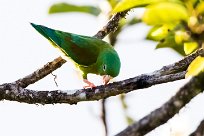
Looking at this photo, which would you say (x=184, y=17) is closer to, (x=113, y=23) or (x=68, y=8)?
(x=113, y=23)

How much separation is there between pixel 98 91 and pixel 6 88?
75 cm

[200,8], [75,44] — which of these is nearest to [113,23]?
[75,44]

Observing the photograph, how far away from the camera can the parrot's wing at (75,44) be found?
14.3 feet

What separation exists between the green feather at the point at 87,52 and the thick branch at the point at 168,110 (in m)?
2.93

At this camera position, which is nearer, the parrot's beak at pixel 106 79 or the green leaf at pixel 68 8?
the parrot's beak at pixel 106 79

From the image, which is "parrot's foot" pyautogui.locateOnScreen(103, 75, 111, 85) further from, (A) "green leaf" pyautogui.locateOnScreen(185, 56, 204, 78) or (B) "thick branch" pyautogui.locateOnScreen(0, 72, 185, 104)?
(A) "green leaf" pyautogui.locateOnScreen(185, 56, 204, 78)

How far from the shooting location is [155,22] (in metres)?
1.67

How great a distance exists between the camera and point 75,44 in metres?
4.60

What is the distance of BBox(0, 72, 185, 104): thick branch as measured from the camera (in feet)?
7.92

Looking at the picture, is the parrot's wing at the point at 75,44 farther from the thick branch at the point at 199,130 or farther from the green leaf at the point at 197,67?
the thick branch at the point at 199,130

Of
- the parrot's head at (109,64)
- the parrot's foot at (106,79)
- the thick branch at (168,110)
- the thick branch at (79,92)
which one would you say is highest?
the parrot's head at (109,64)

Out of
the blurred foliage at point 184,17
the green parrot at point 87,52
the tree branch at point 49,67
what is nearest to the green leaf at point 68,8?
the green parrot at point 87,52

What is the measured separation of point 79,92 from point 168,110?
1449mm

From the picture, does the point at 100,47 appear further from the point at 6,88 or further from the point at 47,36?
the point at 6,88
